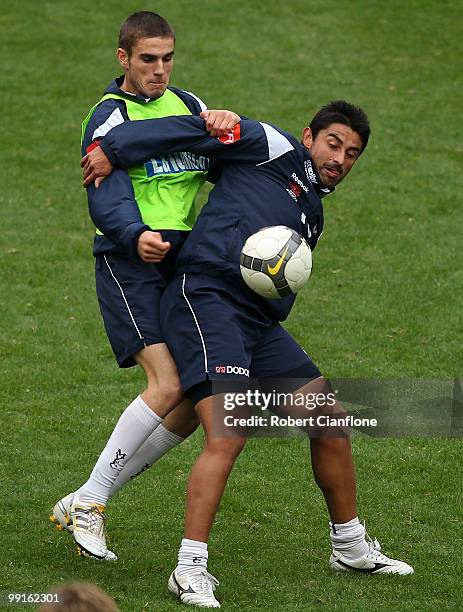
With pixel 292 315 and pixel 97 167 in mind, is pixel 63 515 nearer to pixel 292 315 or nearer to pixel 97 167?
pixel 97 167

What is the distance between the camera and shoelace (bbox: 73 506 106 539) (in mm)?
6078

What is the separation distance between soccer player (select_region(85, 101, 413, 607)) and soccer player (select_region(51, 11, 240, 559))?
0.11 metres

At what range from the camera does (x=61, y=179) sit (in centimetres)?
1310

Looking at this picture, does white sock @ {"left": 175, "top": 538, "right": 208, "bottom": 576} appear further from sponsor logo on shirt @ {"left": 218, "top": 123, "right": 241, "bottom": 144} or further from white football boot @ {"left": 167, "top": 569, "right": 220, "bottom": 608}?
sponsor logo on shirt @ {"left": 218, "top": 123, "right": 241, "bottom": 144}

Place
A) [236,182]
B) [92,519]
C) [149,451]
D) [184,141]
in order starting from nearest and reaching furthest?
1. [184,141]
2. [236,182]
3. [92,519]
4. [149,451]

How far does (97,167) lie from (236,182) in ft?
2.24

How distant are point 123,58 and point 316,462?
2236mm

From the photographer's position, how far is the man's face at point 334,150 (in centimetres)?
603

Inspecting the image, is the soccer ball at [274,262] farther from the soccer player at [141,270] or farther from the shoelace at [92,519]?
the shoelace at [92,519]

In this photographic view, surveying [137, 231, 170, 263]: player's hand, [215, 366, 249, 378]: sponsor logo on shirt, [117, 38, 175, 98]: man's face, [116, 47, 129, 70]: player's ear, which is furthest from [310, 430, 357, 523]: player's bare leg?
[116, 47, 129, 70]: player's ear

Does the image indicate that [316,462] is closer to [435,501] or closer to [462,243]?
[435,501]

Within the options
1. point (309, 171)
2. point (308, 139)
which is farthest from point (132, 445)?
point (308, 139)

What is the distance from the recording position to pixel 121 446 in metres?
6.09

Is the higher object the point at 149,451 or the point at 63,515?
the point at 149,451
